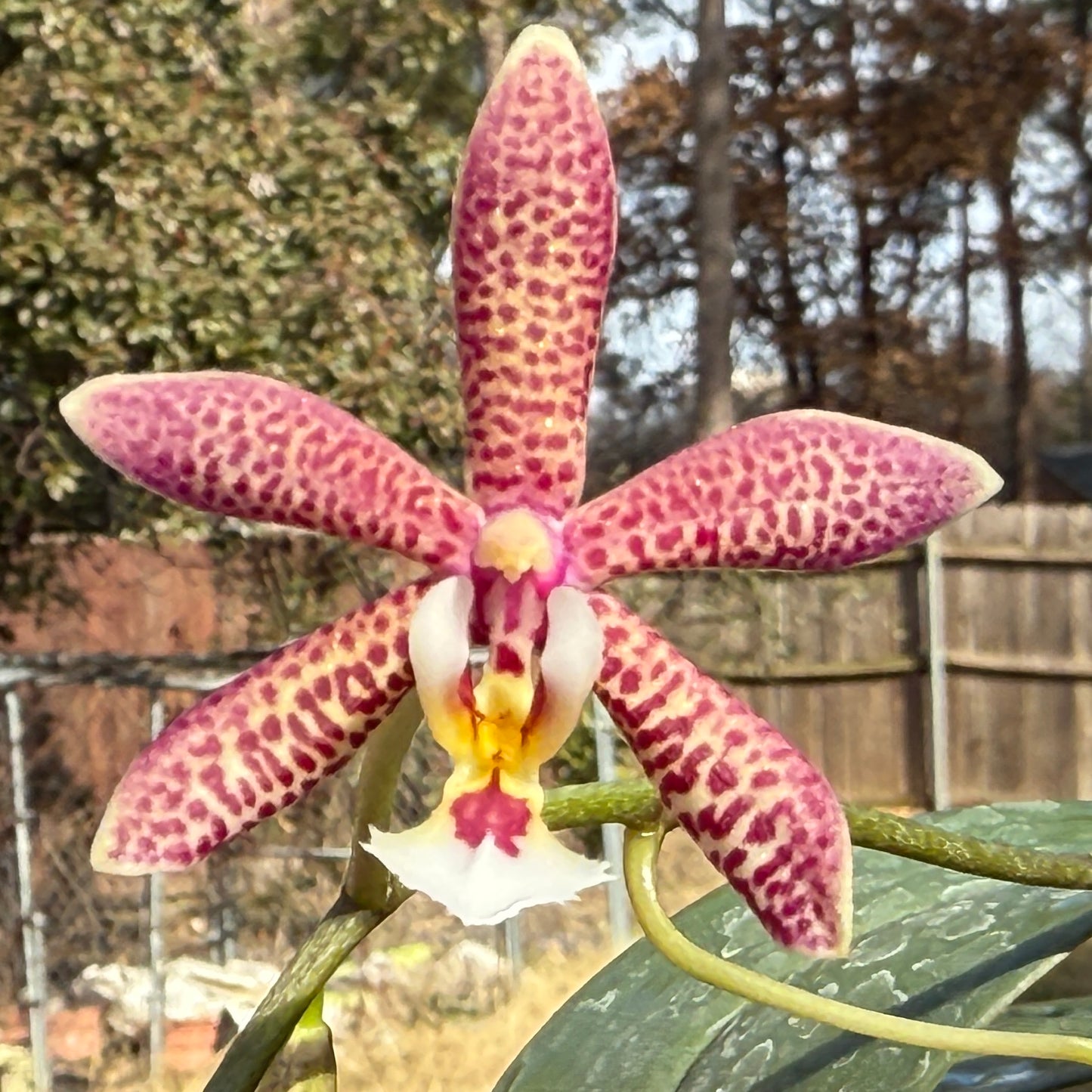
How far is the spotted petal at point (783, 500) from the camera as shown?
823mm

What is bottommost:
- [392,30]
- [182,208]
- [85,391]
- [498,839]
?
[498,839]

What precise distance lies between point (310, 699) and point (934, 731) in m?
7.06

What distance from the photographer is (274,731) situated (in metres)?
0.83

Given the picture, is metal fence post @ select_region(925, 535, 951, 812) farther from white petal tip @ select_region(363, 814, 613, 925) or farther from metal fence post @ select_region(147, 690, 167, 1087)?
white petal tip @ select_region(363, 814, 613, 925)

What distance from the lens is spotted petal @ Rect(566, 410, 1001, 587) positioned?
0.82 metres

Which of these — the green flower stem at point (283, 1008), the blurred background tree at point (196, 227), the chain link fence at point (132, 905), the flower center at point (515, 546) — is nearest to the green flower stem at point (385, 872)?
Result: the green flower stem at point (283, 1008)

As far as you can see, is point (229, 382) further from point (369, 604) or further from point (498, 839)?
point (498, 839)

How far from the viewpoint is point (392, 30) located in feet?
17.7

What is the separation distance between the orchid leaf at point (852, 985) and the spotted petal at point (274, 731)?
282 millimetres

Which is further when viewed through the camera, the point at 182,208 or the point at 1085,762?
the point at 1085,762

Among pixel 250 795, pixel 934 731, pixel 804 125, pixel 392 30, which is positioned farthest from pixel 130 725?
pixel 804 125

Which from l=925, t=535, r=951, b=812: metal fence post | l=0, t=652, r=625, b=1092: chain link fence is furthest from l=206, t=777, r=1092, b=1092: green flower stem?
l=925, t=535, r=951, b=812: metal fence post

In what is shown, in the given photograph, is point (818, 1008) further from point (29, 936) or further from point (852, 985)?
point (29, 936)

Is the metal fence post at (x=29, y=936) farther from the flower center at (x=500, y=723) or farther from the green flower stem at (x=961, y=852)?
the green flower stem at (x=961, y=852)
